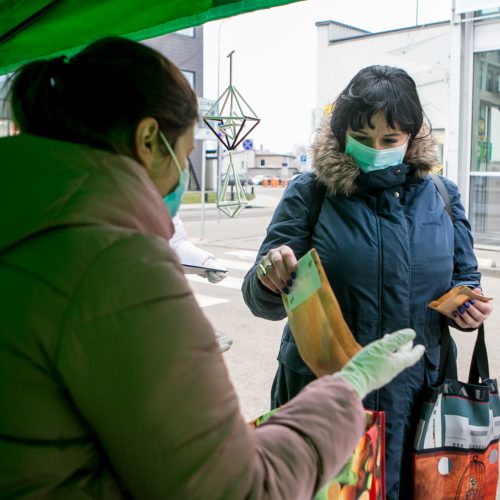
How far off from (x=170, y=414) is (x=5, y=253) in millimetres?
328

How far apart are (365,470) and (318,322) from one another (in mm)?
397

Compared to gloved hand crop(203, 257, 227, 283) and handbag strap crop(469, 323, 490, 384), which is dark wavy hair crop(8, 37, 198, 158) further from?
gloved hand crop(203, 257, 227, 283)

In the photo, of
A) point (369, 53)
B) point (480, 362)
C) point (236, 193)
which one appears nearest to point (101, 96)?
point (480, 362)

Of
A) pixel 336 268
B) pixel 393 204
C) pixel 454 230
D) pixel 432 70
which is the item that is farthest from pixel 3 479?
pixel 432 70

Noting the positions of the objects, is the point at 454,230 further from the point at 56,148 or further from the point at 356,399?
the point at 56,148

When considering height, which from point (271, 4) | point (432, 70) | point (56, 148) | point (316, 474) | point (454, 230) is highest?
point (432, 70)

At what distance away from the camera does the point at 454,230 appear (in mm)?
2098

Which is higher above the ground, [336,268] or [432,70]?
[432,70]

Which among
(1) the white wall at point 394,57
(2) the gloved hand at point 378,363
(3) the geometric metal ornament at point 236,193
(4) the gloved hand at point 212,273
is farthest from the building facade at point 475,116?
(2) the gloved hand at point 378,363

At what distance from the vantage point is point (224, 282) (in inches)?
368

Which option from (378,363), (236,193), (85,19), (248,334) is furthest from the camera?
(236,193)

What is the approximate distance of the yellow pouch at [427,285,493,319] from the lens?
1866 mm

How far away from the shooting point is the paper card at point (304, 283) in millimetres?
1688

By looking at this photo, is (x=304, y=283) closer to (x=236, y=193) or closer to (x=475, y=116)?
(x=236, y=193)
